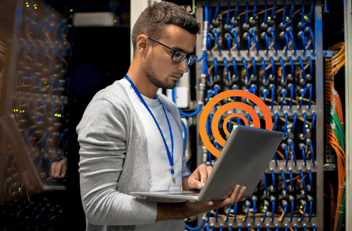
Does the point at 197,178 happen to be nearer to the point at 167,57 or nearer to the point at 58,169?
the point at 167,57

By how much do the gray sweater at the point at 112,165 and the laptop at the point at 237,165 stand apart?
88mm

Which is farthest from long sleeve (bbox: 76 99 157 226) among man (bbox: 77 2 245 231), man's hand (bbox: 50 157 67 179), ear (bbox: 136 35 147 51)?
man's hand (bbox: 50 157 67 179)

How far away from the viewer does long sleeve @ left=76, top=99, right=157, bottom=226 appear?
0.95 metres

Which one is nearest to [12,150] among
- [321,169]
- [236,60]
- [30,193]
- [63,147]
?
[30,193]

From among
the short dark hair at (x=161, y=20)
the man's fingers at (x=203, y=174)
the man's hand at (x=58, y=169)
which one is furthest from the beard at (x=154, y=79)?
the man's hand at (x=58, y=169)

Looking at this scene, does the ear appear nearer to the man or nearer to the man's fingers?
the man

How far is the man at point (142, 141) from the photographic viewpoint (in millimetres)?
963

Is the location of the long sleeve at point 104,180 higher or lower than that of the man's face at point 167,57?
lower

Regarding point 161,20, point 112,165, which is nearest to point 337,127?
point 161,20

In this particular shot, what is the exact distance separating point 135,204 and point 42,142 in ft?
2.67

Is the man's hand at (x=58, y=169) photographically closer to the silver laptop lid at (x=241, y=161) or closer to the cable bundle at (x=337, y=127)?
the silver laptop lid at (x=241, y=161)

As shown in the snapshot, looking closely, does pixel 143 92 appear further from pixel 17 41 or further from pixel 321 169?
pixel 321 169

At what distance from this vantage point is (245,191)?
1022mm

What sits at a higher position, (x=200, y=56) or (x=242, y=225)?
(x=200, y=56)
